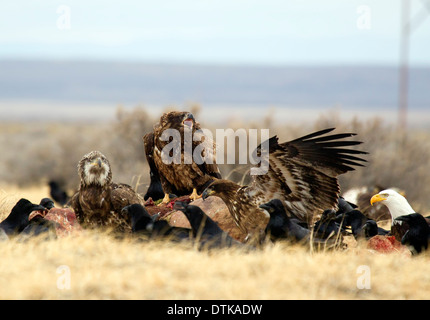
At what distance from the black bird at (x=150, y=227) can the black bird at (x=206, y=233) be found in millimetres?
193

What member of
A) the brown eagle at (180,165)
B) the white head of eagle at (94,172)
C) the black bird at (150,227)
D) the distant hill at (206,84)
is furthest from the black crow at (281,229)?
the distant hill at (206,84)

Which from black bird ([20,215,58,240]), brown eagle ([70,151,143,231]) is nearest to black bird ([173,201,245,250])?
brown eagle ([70,151,143,231])

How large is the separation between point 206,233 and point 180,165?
8.09ft

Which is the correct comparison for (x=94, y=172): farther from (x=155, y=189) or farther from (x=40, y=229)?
(x=155, y=189)

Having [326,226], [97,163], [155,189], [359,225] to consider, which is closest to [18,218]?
[97,163]

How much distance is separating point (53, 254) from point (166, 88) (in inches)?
4694

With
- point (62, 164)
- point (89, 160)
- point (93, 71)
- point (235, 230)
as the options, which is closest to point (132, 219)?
point (89, 160)

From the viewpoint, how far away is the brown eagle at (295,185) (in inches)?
339

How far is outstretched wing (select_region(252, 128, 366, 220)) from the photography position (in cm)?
855

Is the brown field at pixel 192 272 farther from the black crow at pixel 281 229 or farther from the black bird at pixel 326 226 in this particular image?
the black bird at pixel 326 226

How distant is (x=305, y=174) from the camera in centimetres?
880

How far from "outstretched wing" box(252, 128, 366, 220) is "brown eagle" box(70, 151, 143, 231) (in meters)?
1.68

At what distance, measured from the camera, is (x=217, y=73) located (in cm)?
14112
